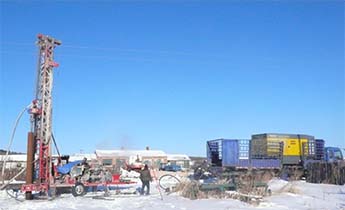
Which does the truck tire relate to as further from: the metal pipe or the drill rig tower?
the metal pipe

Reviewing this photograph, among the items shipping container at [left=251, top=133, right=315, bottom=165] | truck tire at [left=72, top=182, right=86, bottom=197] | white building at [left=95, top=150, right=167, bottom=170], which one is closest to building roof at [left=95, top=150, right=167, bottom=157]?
white building at [left=95, top=150, right=167, bottom=170]

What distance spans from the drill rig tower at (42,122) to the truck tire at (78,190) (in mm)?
1327

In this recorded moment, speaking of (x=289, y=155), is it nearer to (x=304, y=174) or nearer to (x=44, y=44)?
(x=304, y=174)

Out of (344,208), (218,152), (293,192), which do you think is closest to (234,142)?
(218,152)

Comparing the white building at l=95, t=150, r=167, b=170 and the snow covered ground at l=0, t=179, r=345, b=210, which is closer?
the snow covered ground at l=0, t=179, r=345, b=210

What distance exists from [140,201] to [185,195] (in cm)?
196

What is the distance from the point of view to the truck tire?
1934 cm

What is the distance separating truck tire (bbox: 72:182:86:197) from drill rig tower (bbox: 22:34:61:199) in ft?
4.35

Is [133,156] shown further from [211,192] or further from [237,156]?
[211,192]

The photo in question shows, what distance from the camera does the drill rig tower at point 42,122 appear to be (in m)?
18.2

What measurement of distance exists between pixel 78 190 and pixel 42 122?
11.8 ft

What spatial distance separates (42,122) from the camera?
1827 cm

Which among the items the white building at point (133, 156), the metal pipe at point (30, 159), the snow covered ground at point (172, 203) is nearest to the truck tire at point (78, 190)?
the snow covered ground at point (172, 203)

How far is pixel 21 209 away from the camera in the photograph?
49.0 ft
